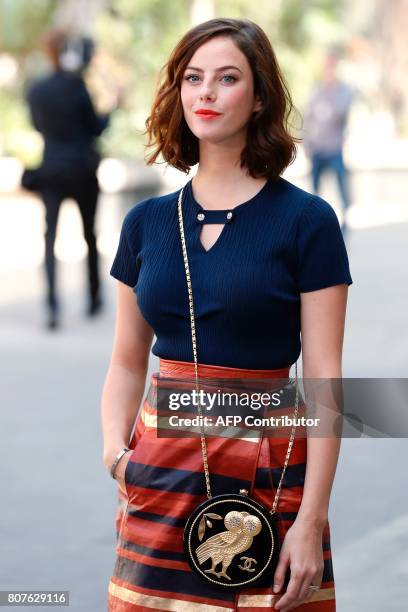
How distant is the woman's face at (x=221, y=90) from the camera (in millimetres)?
2504

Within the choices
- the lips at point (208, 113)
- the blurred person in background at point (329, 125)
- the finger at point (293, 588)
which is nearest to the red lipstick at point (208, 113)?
the lips at point (208, 113)

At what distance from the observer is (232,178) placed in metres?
2.54

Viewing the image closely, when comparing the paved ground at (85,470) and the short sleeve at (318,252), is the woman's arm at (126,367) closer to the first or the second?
the short sleeve at (318,252)

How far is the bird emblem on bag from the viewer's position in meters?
2.36

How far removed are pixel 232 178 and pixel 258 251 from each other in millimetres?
189

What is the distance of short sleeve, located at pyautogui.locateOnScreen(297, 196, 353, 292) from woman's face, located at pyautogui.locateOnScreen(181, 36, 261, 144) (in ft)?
0.78

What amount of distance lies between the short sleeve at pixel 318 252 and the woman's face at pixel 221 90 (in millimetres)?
237

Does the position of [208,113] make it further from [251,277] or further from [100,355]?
[100,355]

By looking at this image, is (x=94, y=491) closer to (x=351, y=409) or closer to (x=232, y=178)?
(x=351, y=409)

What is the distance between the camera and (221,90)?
2508mm

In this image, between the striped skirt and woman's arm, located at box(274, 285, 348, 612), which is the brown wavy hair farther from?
the striped skirt

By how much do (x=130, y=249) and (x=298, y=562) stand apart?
75 centimetres

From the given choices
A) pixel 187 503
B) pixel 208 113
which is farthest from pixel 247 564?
pixel 208 113

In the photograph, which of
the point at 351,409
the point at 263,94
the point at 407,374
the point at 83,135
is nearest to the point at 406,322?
the point at 407,374
